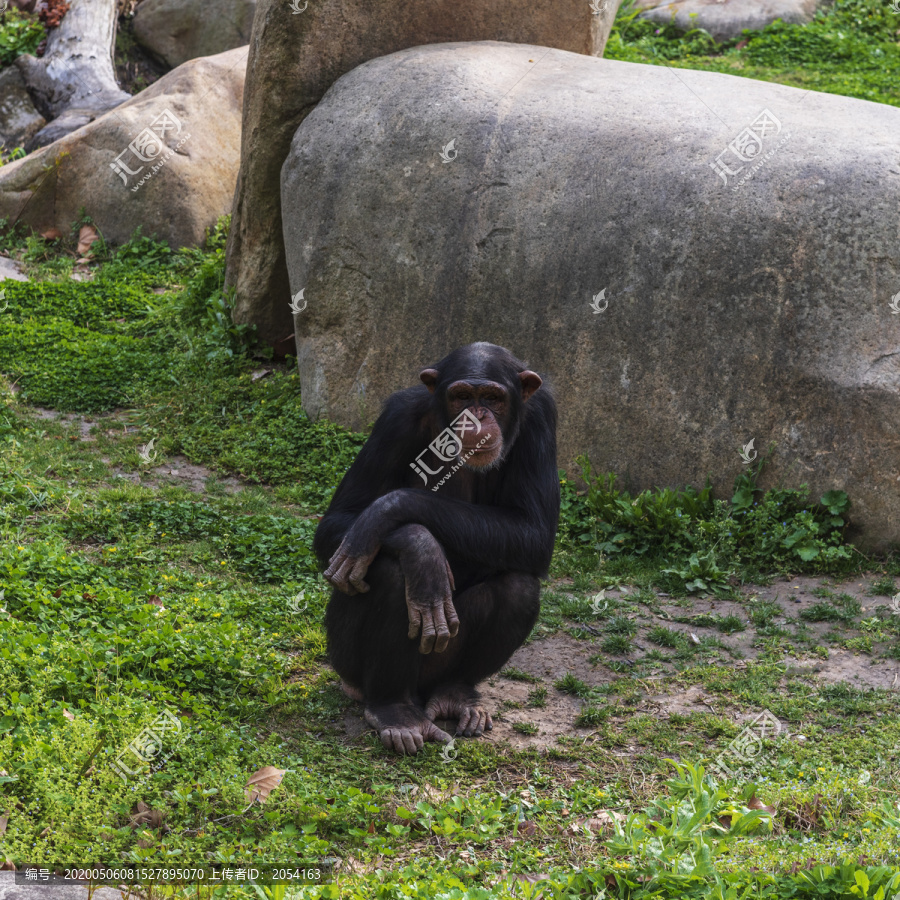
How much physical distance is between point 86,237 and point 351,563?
880 centimetres

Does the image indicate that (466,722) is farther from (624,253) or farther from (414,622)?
(624,253)

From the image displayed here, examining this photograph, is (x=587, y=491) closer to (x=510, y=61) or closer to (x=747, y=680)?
(x=747, y=680)

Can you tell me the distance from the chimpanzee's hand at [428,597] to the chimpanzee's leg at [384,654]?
0.11 m

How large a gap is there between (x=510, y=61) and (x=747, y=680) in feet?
17.9

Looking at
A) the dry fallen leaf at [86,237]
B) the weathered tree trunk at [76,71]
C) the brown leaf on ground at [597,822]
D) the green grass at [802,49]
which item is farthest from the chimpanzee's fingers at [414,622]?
the weathered tree trunk at [76,71]

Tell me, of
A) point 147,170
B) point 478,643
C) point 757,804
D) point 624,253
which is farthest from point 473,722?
point 147,170

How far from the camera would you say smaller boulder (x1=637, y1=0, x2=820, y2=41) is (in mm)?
15562

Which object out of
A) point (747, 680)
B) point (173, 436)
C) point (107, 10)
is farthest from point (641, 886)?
point (107, 10)

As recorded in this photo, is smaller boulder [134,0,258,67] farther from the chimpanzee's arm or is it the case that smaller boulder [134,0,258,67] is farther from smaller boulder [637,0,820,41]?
the chimpanzee's arm

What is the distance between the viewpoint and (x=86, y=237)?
1162 cm

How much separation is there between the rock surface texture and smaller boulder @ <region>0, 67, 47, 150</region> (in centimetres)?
299

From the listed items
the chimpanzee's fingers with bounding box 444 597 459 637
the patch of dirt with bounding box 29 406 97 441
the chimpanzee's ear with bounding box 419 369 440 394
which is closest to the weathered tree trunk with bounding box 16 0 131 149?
the patch of dirt with bounding box 29 406 97 441

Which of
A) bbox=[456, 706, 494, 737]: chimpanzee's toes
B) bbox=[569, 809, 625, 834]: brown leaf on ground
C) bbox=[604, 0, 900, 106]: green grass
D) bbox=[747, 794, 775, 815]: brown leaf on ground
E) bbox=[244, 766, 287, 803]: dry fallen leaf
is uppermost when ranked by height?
bbox=[604, 0, 900, 106]: green grass

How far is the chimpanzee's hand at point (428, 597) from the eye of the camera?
408cm
